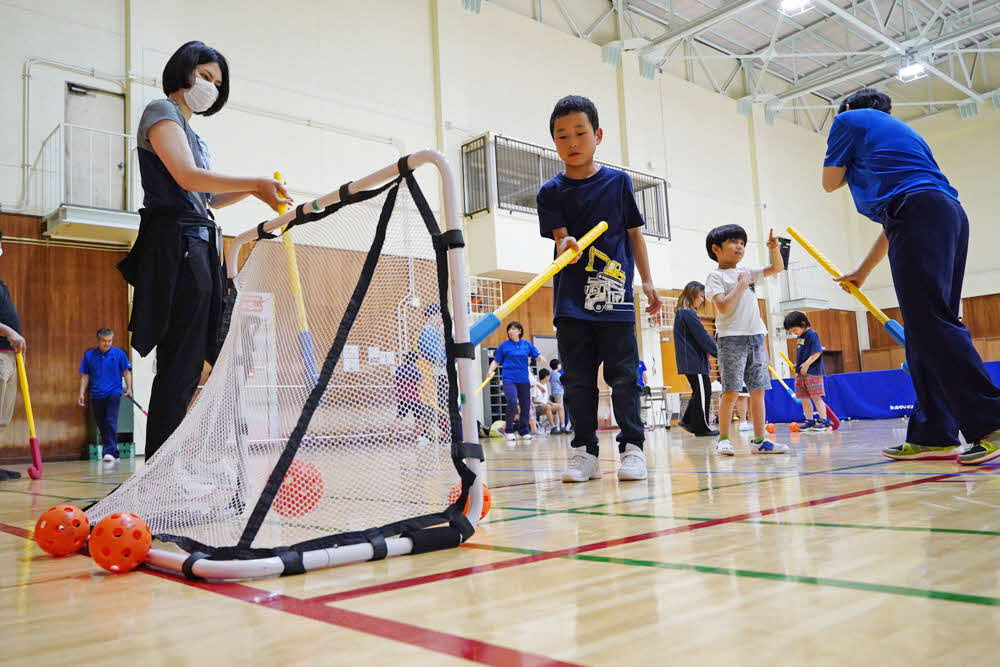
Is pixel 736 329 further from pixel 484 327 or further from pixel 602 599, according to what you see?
pixel 602 599

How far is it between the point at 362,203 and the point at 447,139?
1040cm

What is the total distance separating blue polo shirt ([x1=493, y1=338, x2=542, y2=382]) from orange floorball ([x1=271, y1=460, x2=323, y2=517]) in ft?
24.7

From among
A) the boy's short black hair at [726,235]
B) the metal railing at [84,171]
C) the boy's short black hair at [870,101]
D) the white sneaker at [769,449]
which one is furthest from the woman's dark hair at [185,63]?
the metal railing at [84,171]

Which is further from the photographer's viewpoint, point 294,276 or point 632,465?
point 632,465

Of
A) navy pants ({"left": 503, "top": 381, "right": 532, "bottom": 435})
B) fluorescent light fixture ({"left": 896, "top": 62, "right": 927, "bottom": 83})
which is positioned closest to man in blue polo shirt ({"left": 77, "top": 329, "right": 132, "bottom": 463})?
navy pants ({"left": 503, "top": 381, "right": 532, "bottom": 435})

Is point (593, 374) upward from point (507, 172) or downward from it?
downward

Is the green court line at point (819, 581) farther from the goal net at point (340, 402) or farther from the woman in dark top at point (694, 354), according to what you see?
the woman in dark top at point (694, 354)

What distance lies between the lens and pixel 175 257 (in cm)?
221

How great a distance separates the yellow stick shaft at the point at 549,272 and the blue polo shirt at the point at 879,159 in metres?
0.92

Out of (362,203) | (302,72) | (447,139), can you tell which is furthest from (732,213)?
(362,203)

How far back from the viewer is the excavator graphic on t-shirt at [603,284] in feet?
9.76

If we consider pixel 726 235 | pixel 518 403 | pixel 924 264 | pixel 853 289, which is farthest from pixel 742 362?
pixel 518 403

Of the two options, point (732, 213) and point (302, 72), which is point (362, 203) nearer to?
point (302, 72)

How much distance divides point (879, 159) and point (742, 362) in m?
1.72
